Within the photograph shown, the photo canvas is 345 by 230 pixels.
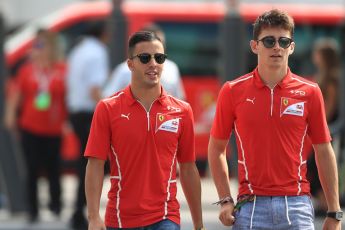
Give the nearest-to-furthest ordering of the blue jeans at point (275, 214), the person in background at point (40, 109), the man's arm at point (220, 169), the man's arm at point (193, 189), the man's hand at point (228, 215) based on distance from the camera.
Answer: the blue jeans at point (275, 214) → the man's hand at point (228, 215) → the man's arm at point (220, 169) → the man's arm at point (193, 189) → the person in background at point (40, 109)

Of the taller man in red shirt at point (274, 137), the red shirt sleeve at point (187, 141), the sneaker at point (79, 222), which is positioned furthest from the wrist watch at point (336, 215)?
the sneaker at point (79, 222)

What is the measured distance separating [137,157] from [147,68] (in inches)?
20.2

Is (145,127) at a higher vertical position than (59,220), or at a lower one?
higher

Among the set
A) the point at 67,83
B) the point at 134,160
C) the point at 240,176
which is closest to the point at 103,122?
the point at 134,160

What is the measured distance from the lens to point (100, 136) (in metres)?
6.54

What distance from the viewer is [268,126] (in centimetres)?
646

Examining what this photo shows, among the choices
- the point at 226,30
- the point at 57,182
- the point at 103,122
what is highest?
A: the point at 226,30

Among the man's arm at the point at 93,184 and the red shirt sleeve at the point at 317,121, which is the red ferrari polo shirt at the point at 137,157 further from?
the red shirt sleeve at the point at 317,121

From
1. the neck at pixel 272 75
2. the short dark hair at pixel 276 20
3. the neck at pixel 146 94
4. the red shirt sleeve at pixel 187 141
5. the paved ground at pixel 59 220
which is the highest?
the short dark hair at pixel 276 20

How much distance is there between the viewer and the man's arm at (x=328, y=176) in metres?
6.57

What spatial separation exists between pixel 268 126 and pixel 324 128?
1.07ft

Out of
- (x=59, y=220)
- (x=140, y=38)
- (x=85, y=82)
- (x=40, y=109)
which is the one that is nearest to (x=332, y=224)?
(x=140, y=38)

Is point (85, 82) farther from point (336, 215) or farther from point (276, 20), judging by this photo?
point (336, 215)

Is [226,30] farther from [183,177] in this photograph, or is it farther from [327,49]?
[183,177]
